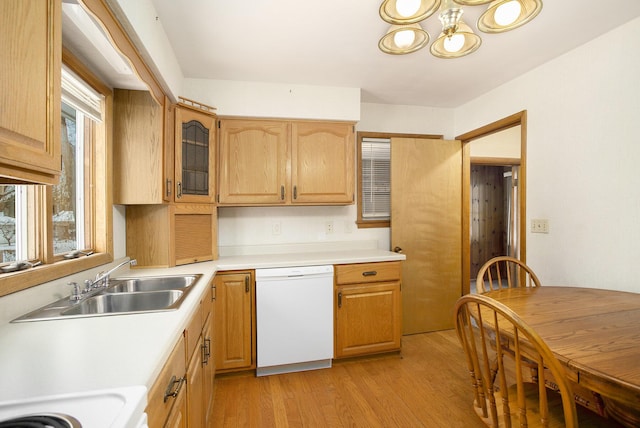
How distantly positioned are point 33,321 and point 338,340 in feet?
6.07

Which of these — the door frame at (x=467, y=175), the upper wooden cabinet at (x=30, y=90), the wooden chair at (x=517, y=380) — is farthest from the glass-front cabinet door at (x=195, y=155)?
the door frame at (x=467, y=175)

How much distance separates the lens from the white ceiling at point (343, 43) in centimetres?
164

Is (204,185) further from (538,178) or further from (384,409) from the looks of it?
(538,178)

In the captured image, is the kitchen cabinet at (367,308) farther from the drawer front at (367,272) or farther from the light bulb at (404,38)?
the light bulb at (404,38)

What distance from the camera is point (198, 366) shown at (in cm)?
139

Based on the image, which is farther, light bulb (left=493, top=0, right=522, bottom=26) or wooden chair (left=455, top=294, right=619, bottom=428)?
light bulb (left=493, top=0, right=522, bottom=26)

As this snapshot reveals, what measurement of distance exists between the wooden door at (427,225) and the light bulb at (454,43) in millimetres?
1309

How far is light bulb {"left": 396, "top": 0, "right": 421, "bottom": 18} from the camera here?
1289 mm

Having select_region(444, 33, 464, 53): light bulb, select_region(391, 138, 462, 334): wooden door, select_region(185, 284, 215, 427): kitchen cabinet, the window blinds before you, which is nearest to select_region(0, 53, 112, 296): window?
select_region(185, 284, 215, 427): kitchen cabinet

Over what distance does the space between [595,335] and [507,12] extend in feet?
4.74

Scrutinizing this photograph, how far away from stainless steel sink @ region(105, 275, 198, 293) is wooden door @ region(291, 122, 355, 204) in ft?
3.60

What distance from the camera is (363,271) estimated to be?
2.39 m

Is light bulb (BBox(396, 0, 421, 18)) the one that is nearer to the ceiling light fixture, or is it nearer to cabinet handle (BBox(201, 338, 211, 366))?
the ceiling light fixture

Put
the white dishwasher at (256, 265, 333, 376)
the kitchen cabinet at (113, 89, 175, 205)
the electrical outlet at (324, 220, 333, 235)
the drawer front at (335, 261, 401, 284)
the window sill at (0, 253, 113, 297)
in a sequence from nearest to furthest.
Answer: the window sill at (0, 253, 113, 297), the kitchen cabinet at (113, 89, 175, 205), the white dishwasher at (256, 265, 333, 376), the drawer front at (335, 261, 401, 284), the electrical outlet at (324, 220, 333, 235)
